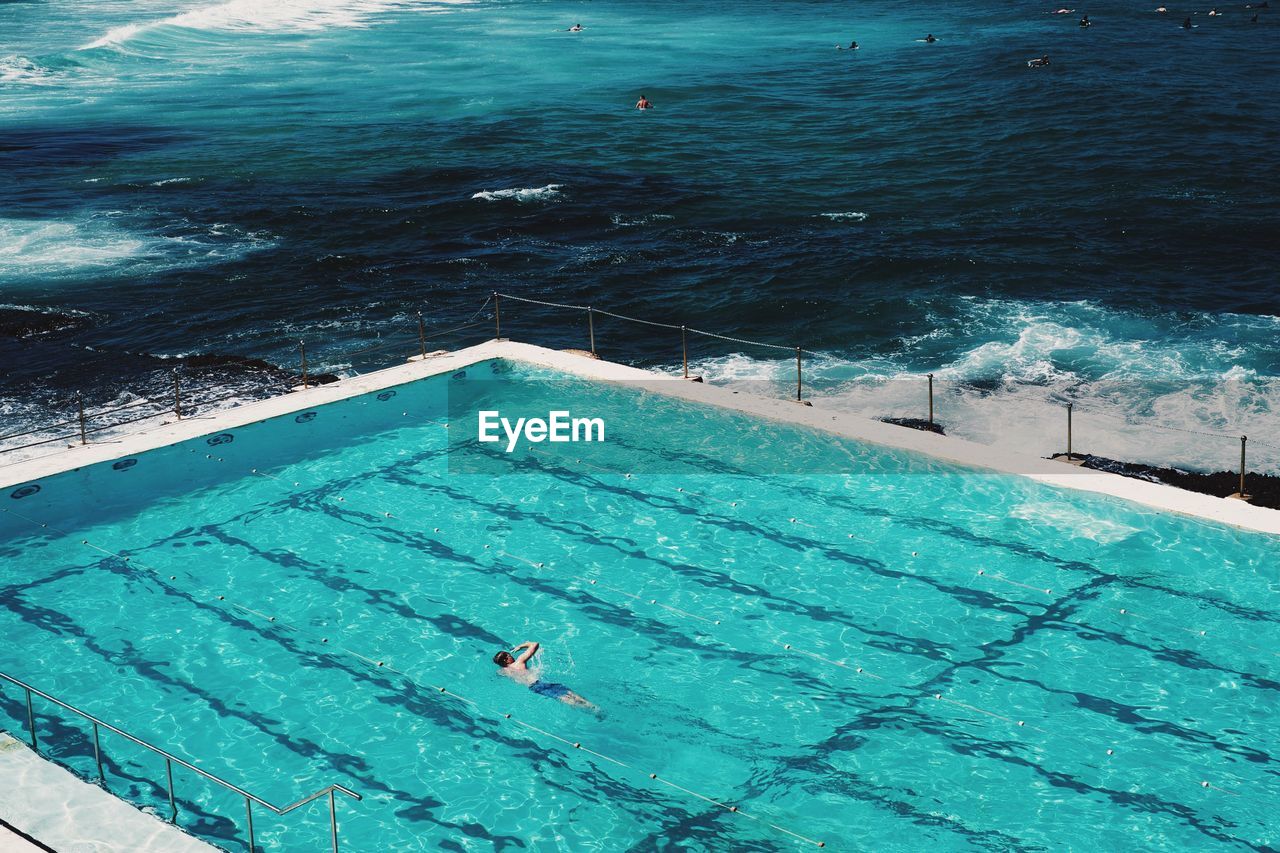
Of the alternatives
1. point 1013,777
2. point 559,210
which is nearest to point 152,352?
point 559,210

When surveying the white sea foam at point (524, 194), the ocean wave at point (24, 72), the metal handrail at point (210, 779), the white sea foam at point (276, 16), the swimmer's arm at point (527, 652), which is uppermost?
the white sea foam at point (276, 16)

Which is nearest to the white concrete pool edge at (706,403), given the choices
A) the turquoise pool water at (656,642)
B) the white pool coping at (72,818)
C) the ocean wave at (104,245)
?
the turquoise pool water at (656,642)

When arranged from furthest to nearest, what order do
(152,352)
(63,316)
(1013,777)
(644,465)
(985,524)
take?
(63,316)
(152,352)
(644,465)
(985,524)
(1013,777)

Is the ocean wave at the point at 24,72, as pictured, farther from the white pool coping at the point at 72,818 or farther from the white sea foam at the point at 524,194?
the white pool coping at the point at 72,818

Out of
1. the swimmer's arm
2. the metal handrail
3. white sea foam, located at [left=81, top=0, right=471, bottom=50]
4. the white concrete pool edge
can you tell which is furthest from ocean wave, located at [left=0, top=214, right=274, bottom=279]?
white sea foam, located at [left=81, top=0, right=471, bottom=50]

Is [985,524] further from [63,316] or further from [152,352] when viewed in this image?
[63,316]

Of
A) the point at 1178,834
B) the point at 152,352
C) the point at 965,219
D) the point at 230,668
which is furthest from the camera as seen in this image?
the point at 965,219
